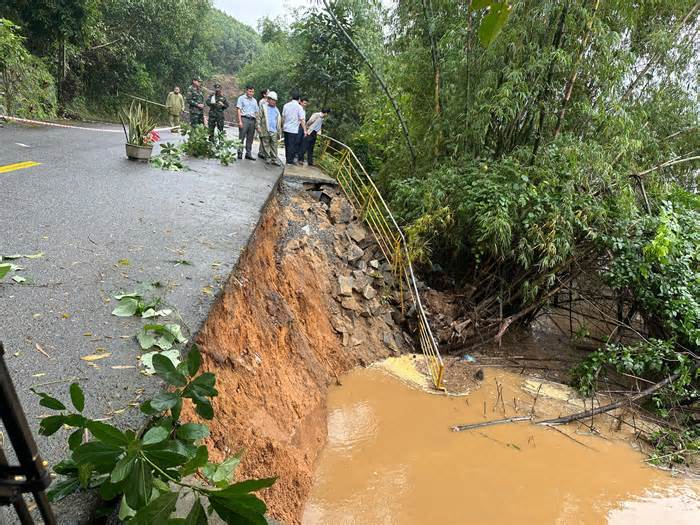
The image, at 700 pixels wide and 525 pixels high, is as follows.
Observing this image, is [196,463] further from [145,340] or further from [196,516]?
[145,340]

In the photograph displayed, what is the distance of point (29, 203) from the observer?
5.29 meters

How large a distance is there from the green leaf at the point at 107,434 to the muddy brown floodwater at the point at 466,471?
3.45m

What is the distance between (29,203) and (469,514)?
5.59 m

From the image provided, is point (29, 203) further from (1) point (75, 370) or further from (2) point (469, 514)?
(2) point (469, 514)

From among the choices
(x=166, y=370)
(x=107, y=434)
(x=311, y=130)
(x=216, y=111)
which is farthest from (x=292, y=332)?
(x=216, y=111)

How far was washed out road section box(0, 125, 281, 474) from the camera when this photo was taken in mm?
2609

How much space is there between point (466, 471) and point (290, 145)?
26.2ft

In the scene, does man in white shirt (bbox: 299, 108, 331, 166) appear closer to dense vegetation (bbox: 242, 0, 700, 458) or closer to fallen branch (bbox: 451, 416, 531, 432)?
dense vegetation (bbox: 242, 0, 700, 458)

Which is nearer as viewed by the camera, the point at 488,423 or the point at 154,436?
the point at 154,436

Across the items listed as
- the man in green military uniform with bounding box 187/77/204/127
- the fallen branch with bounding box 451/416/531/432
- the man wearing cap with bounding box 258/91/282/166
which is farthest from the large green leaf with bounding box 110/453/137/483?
the man in green military uniform with bounding box 187/77/204/127

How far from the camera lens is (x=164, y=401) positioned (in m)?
1.71

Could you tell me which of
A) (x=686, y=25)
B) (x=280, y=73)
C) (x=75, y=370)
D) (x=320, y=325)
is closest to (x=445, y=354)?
(x=320, y=325)

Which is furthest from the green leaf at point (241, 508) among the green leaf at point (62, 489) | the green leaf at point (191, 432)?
the green leaf at point (62, 489)

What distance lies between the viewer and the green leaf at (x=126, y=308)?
10.9ft
